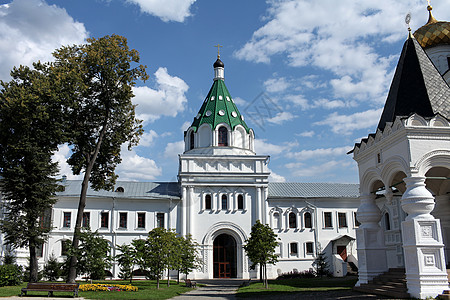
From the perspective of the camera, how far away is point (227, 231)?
110 feet

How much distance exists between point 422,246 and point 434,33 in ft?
55.3

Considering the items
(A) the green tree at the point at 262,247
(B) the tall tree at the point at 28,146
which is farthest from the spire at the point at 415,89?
(B) the tall tree at the point at 28,146

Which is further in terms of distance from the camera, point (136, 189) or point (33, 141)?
point (136, 189)

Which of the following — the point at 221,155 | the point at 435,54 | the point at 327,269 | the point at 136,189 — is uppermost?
the point at 435,54

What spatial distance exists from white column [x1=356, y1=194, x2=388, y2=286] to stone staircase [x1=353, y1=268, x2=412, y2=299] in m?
0.27

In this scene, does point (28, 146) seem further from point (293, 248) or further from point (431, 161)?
point (293, 248)

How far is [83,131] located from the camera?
2269cm

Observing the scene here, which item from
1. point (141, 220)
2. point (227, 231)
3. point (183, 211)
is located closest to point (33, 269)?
point (141, 220)

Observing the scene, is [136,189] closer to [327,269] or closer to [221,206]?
[221,206]

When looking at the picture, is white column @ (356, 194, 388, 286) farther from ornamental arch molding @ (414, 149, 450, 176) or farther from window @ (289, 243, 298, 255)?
window @ (289, 243, 298, 255)

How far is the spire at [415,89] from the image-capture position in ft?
40.2

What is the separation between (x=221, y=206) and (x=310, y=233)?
26.4ft

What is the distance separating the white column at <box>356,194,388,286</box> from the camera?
43.1 feet

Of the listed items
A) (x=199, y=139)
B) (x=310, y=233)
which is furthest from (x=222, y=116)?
(x=310, y=233)
